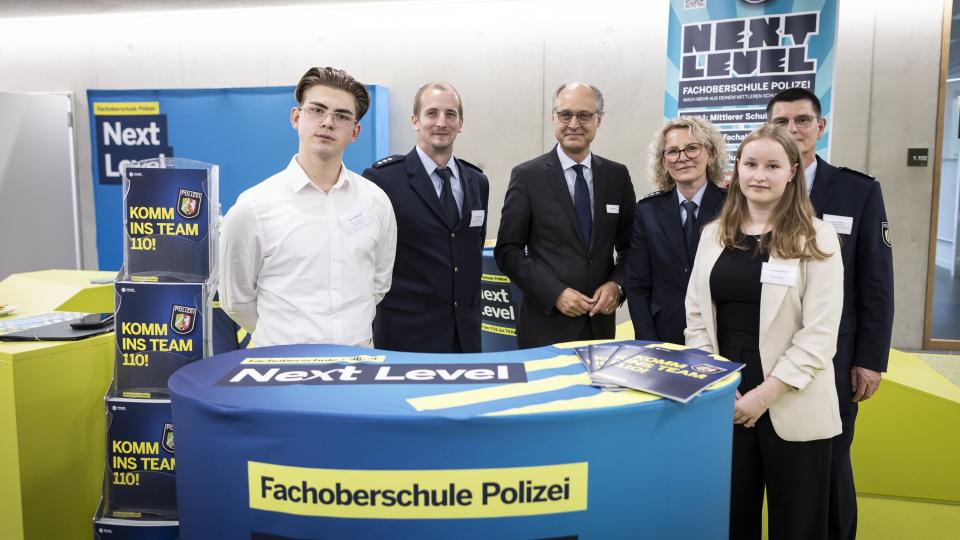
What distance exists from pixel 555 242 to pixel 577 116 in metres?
0.47

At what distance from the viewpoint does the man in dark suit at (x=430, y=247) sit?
252 cm

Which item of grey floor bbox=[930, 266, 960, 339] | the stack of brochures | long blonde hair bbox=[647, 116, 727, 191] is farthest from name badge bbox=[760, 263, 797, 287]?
grey floor bbox=[930, 266, 960, 339]

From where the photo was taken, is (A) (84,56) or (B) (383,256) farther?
(A) (84,56)

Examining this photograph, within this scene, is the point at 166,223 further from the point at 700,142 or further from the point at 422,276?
the point at 700,142

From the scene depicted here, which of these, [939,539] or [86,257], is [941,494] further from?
[86,257]

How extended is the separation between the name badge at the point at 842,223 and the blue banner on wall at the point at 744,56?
219cm

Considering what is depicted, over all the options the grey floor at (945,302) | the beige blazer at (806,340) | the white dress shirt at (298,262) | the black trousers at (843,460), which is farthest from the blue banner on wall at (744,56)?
the white dress shirt at (298,262)

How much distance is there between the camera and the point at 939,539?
258 cm

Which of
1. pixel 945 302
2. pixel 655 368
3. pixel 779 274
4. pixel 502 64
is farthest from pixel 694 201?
pixel 945 302

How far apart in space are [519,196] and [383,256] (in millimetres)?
623

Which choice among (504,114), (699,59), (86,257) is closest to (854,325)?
(699,59)

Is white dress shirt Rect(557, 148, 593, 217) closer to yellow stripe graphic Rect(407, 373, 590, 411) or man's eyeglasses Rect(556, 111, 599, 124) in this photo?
man's eyeglasses Rect(556, 111, 599, 124)

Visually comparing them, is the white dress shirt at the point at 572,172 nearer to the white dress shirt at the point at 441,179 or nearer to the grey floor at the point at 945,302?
the white dress shirt at the point at 441,179

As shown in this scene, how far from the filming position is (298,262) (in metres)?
1.89
